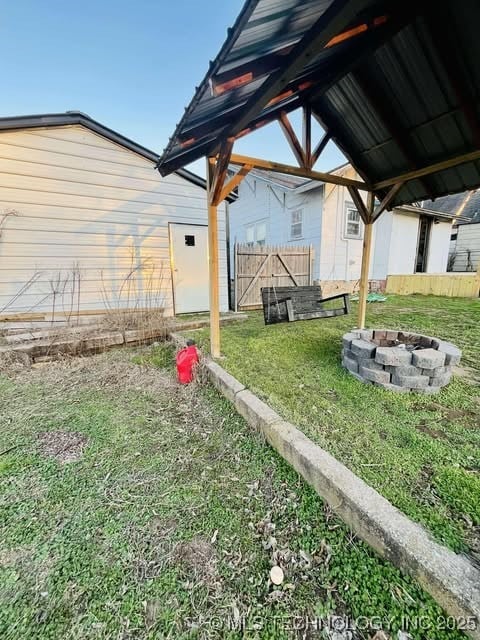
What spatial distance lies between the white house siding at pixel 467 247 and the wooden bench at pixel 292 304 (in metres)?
14.8

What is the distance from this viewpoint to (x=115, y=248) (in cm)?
521

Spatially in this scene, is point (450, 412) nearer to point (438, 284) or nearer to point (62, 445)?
point (62, 445)

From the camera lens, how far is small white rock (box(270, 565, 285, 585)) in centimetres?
113

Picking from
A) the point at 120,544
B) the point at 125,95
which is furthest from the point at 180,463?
the point at 125,95

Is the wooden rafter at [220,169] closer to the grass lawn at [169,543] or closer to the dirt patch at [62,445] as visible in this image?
the grass lawn at [169,543]

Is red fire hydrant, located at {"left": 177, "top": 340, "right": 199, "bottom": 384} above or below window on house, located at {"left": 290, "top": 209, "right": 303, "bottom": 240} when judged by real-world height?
below

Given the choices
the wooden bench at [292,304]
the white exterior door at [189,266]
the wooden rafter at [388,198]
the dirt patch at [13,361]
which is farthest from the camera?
the white exterior door at [189,266]

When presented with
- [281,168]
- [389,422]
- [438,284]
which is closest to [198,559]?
[389,422]

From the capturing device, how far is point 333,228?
28.5 feet

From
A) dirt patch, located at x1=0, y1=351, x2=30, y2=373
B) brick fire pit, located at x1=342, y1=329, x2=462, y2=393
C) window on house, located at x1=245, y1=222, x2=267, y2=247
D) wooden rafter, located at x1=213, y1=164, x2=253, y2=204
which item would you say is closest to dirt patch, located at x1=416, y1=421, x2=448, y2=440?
brick fire pit, located at x1=342, y1=329, x2=462, y2=393

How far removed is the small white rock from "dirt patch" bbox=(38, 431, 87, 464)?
5.04 feet

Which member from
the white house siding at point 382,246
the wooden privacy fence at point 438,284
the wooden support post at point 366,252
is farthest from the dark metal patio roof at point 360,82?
the white house siding at point 382,246

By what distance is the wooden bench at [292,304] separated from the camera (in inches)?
180

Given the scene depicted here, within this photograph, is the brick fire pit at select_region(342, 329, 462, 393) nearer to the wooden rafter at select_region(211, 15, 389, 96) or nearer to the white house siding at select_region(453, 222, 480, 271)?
the wooden rafter at select_region(211, 15, 389, 96)
